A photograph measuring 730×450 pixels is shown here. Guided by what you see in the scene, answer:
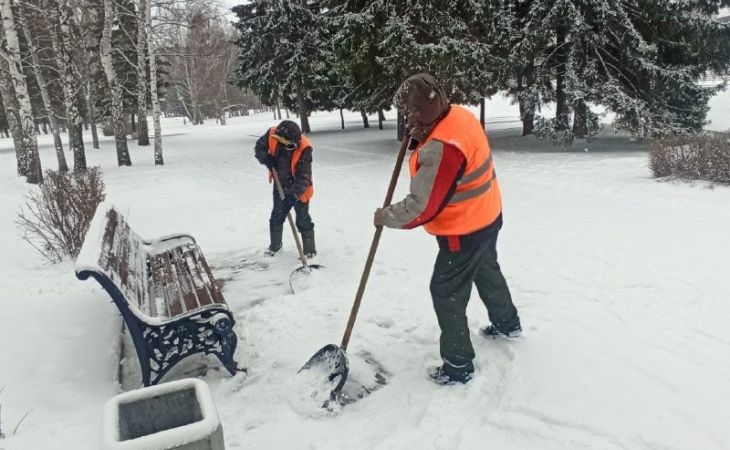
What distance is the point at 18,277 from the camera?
5.07 meters

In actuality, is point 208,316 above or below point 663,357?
above

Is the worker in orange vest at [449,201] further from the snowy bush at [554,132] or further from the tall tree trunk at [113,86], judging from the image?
the tall tree trunk at [113,86]

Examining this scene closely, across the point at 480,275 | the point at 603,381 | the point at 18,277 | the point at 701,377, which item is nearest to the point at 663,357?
the point at 701,377

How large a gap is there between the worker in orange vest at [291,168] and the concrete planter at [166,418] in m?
3.71

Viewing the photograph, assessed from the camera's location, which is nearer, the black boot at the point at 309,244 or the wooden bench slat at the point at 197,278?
the wooden bench slat at the point at 197,278

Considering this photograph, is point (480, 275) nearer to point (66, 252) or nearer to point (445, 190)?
point (445, 190)

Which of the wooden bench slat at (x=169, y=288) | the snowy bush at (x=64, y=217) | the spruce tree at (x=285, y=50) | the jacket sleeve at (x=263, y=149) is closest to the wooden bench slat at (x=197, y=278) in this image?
the wooden bench slat at (x=169, y=288)

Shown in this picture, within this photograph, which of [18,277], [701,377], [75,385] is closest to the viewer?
[701,377]

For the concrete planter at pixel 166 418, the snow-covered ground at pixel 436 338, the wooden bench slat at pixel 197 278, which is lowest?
the snow-covered ground at pixel 436 338

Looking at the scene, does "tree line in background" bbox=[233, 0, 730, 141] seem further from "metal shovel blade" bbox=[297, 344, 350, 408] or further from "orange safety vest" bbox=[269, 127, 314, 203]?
"metal shovel blade" bbox=[297, 344, 350, 408]

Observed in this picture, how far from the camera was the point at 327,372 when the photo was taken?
3.31m

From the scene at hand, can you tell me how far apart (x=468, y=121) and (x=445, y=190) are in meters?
0.44

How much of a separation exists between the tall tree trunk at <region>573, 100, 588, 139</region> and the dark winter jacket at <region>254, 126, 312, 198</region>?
10.1 meters

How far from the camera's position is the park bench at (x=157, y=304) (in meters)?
3.13
